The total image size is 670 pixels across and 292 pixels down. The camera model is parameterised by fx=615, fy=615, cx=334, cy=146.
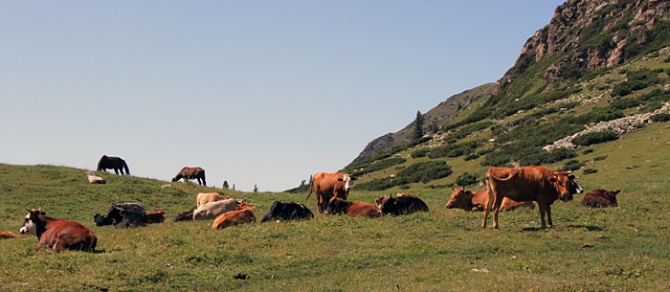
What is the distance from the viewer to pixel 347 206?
2441 cm

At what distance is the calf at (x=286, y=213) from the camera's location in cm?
2236

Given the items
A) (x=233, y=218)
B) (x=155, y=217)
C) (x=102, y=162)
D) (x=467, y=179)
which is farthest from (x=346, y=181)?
(x=467, y=179)

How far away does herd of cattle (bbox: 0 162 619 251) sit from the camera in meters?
17.1

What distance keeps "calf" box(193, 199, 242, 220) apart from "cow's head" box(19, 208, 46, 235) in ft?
22.3

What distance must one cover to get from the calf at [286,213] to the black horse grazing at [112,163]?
28.0 meters

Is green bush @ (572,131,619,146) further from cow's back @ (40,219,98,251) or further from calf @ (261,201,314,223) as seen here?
cow's back @ (40,219,98,251)

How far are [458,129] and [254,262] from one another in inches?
3546

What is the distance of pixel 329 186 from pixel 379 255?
37.0 ft

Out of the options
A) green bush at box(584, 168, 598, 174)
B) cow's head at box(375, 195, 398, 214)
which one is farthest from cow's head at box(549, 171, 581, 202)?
green bush at box(584, 168, 598, 174)

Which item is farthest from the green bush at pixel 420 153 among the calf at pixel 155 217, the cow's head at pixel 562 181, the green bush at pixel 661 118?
the cow's head at pixel 562 181

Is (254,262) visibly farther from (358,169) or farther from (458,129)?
(458,129)

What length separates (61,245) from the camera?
16234 mm

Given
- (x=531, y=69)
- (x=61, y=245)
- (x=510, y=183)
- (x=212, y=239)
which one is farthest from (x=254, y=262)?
(x=531, y=69)

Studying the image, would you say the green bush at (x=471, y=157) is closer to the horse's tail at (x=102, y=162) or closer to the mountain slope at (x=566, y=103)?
the mountain slope at (x=566, y=103)
